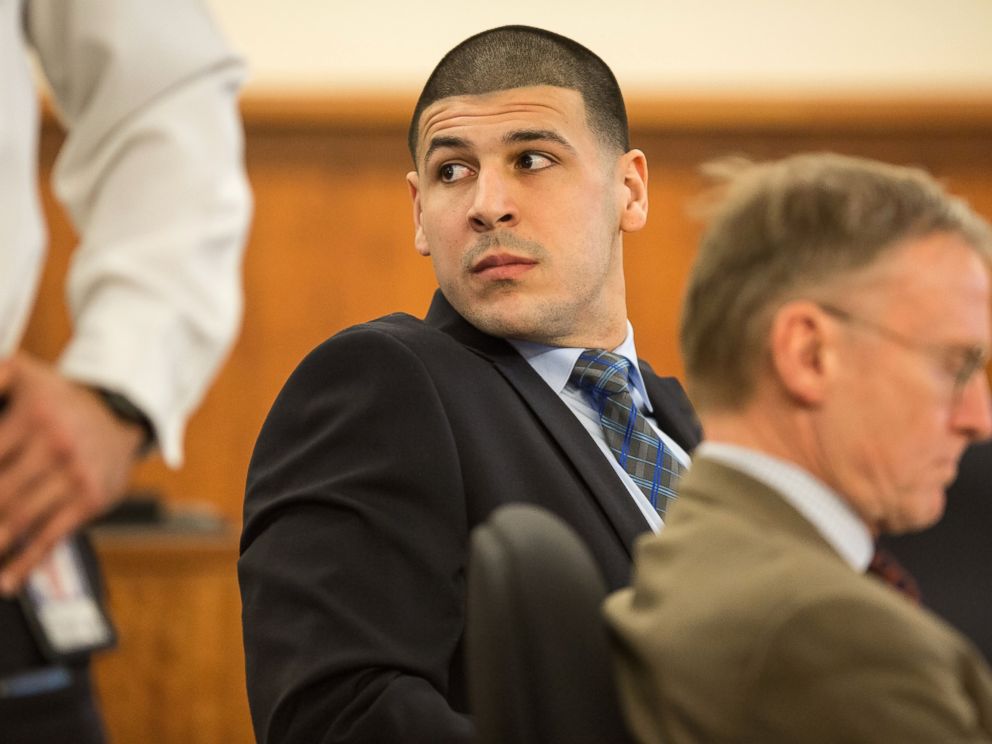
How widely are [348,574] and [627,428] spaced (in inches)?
19.5

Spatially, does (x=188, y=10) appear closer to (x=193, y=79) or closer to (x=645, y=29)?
(x=193, y=79)

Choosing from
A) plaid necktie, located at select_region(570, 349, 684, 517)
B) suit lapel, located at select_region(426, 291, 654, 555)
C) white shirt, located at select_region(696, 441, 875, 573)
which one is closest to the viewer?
white shirt, located at select_region(696, 441, 875, 573)

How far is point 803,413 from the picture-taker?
3.71 feet

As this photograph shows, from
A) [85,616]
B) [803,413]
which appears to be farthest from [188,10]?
[803,413]

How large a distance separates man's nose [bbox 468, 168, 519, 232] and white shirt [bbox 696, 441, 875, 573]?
711mm

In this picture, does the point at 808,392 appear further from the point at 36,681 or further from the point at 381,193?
the point at 381,193

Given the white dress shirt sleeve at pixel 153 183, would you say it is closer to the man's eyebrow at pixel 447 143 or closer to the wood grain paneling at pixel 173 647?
the man's eyebrow at pixel 447 143

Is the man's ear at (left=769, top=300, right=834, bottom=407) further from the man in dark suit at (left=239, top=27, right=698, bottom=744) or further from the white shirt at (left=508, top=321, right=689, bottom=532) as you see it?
the white shirt at (left=508, top=321, right=689, bottom=532)

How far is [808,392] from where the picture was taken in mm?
1119

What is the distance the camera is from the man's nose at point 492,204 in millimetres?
1771

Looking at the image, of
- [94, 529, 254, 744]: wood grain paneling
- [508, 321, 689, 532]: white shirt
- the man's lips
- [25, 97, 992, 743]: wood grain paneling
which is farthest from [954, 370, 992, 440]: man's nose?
[25, 97, 992, 743]: wood grain paneling

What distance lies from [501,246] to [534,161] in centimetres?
14

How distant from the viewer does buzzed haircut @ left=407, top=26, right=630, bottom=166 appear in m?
1.86

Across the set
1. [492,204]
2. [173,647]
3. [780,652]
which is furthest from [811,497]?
[173,647]
